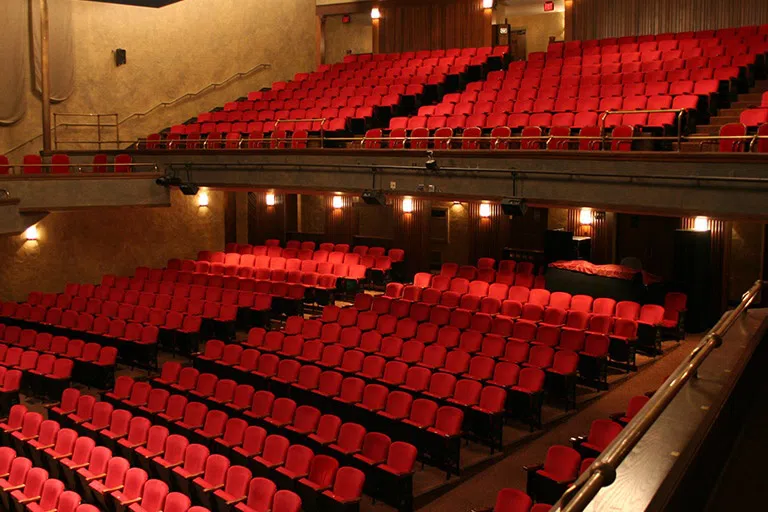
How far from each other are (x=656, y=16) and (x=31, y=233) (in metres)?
11.3

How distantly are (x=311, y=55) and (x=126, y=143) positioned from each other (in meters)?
4.88

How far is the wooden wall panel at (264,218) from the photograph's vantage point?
16391 mm

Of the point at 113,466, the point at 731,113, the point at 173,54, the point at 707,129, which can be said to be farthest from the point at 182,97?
the point at 113,466

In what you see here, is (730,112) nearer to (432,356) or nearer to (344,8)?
(432,356)

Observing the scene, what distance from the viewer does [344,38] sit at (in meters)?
18.3

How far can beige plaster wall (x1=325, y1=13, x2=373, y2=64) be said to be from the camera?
1830cm

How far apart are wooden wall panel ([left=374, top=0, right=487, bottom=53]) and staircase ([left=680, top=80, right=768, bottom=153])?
6.41 meters

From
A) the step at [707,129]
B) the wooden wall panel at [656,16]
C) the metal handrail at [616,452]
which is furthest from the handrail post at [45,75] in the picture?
the metal handrail at [616,452]

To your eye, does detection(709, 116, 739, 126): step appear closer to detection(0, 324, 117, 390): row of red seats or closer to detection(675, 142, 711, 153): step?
detection(675, 142, 711, 153): step

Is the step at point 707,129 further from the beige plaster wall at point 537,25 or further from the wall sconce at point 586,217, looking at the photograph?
the beige plaster wall at point 537,25

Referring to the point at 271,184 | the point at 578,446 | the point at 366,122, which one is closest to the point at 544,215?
the point at 366,122

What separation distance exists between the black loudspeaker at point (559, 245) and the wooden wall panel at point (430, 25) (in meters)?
5.63

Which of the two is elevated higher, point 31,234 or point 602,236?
point 31,234

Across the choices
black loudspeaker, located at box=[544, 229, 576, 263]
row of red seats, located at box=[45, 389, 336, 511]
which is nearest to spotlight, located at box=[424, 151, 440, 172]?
black loudspeaker, located at box=[544, 229, 576, 263]
